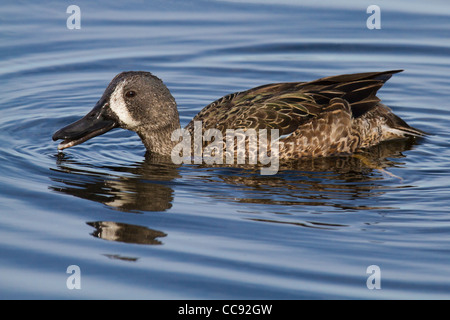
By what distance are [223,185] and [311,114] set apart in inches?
59.6

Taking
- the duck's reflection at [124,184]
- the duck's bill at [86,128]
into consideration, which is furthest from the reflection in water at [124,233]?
the duck's bill at [86,128]

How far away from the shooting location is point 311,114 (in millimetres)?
9289

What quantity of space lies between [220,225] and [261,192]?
39.1 inches

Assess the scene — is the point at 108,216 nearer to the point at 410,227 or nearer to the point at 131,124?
the point at 131,124

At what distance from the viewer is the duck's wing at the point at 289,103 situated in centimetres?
911

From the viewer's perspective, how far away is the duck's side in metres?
9.15

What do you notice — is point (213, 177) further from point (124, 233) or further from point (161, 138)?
point (124, 233)

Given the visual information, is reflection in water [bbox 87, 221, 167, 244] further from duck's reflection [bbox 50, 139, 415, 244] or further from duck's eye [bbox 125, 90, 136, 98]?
duck's eye [bbox 125, 90, 136, 98]

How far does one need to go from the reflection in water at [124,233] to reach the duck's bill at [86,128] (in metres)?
1.87

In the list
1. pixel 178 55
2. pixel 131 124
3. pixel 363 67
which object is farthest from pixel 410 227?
pixel 178 55

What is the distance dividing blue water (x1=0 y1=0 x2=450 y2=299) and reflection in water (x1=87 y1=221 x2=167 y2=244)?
21 millimetres

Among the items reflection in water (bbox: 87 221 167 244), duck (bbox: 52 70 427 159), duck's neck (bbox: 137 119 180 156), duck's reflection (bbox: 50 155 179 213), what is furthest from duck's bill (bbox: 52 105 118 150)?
reflection in water (bbox: 87 221 167 244)

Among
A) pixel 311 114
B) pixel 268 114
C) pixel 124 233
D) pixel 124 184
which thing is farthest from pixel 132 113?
pixel 124 233

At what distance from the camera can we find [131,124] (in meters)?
9.37
